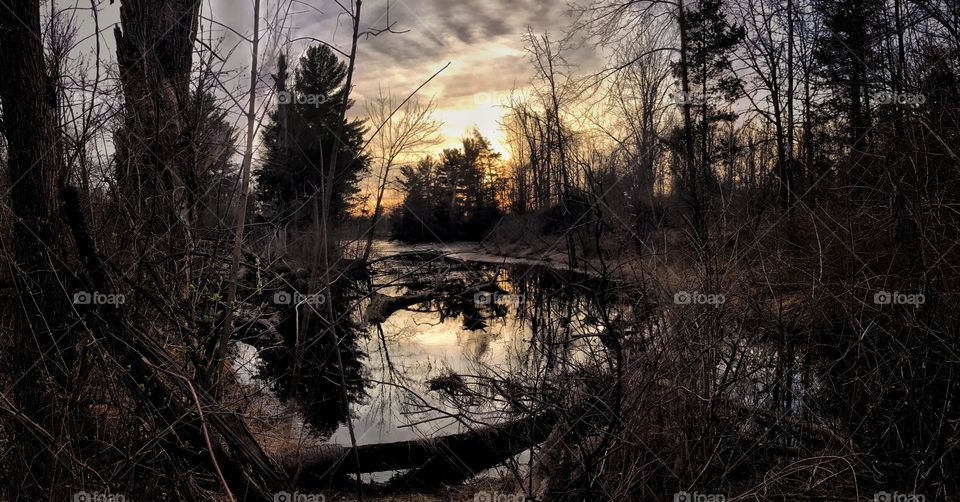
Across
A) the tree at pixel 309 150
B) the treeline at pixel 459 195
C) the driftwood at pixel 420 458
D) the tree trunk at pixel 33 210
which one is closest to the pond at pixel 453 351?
the driftwood at pixel 420 458

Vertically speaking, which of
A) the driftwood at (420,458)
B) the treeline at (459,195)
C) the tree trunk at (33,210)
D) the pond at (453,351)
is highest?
the treeline at (459,195)

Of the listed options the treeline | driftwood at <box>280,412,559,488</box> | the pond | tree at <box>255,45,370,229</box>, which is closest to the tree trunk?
tree at <box>255,45,370,229</box>

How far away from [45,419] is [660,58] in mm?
13010

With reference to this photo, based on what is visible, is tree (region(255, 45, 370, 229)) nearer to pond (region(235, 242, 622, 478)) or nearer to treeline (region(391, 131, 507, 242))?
pond (region(235, 242, 622, 478))

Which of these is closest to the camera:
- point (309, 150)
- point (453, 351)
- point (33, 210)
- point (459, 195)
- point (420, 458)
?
point (33, 210)

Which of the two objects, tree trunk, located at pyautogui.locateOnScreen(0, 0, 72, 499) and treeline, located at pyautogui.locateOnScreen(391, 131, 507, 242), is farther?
treeline, located at pyautogui.locateOnScreen(391, 131, 507, 242)

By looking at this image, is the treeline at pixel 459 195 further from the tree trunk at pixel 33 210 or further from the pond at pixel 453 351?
the tree trunk at pixel 33 210

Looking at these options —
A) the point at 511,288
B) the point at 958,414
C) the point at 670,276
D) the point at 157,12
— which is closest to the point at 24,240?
the point at 157,12

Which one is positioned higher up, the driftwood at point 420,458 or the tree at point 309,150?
the tree at point 309,150

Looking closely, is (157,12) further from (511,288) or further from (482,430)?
(511,288)

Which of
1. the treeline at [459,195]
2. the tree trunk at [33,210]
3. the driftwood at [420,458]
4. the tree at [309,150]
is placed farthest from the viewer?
the treeline at [459,195]

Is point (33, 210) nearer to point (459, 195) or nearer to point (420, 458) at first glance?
point (420, 458)

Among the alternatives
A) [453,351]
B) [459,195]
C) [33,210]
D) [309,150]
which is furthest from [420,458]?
[459,195]

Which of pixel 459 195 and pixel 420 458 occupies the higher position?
pixel 459 195
